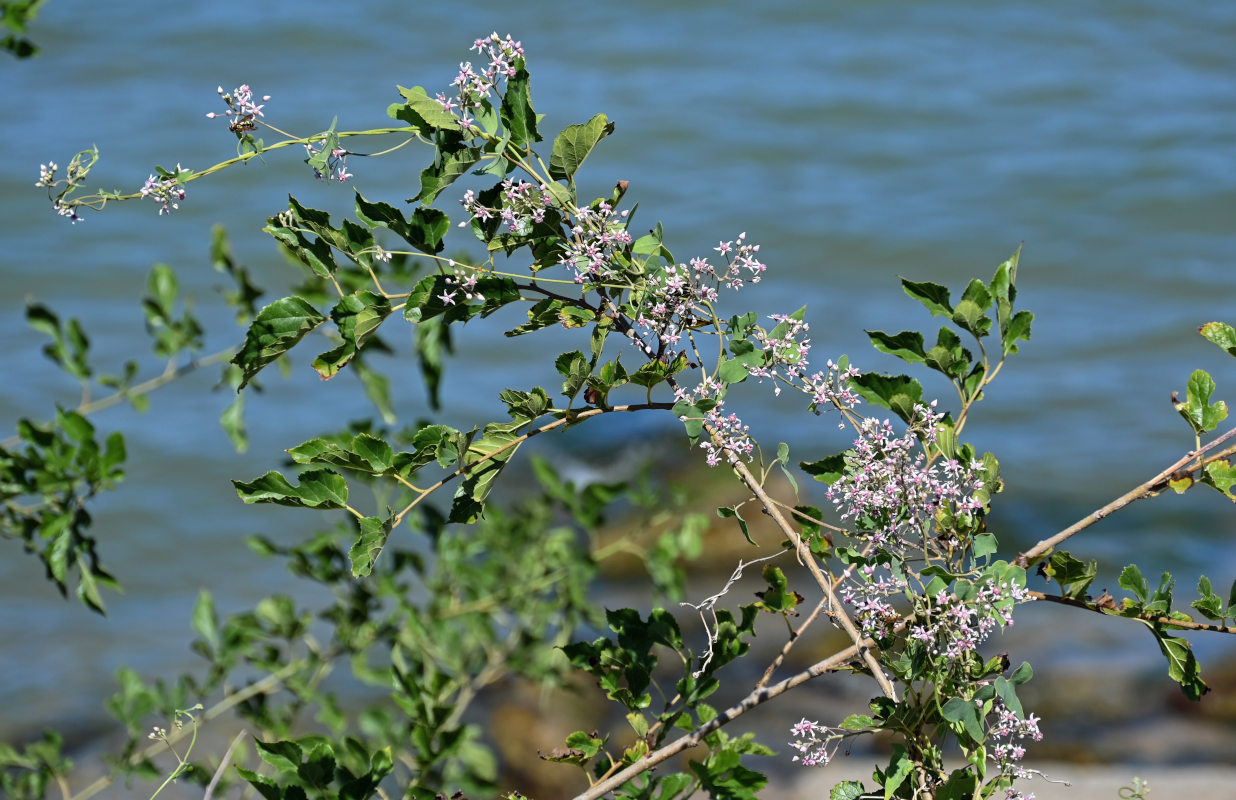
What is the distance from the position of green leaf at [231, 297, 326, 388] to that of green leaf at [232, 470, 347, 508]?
11cm

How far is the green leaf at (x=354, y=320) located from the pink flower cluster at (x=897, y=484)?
501 millimetres

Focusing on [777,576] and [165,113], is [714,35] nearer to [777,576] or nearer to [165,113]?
[165,113]

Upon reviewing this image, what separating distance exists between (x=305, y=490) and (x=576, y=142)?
446 millimetres

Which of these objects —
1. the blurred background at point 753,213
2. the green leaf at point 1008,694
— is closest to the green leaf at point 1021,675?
the green leaf at point 1008,694

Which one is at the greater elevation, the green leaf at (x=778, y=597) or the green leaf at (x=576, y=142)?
the green leaf at (x=576, y=142)

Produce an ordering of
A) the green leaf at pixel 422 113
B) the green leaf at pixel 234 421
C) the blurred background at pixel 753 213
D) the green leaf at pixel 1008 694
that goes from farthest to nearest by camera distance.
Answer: the blurred background at pixel 753 213, the green leaf at pixel 234 421, the green leaf at pixel 422 113, the green leaf at pixel 1008 694

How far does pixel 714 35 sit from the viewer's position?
13.4 m

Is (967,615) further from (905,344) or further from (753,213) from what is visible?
(753,213)

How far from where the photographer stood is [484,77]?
1.22m

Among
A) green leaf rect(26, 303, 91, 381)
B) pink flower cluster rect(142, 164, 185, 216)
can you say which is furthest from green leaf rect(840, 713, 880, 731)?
green leaf rect(26, 303, 91, 381)

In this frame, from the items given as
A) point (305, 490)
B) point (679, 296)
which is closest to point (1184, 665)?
point (679, 296)

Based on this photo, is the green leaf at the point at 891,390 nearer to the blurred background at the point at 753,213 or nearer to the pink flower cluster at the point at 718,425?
the pink flower cluster at the point at 718,425

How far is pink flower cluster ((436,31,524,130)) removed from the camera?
47.1 inches

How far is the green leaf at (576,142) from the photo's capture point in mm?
1213
